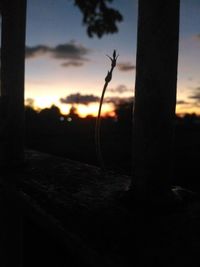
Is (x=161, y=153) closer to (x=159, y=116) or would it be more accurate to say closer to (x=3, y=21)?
(x=159, y=116)

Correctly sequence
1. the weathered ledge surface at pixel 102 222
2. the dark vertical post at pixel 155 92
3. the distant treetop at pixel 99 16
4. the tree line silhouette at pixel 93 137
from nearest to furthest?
the weathered ledge surface at pixel 102 222
the dark vertical post at pixel 155 92
the distant treetop at pixel 99 16
the tree line silhouette at pixel 93 137

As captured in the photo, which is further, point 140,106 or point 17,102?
point 17,102

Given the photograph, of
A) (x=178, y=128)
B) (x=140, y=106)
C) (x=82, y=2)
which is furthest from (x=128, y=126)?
(x=140, y=106)

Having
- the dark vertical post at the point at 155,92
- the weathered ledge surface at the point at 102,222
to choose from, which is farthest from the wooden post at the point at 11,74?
the dark vertical post at the point at 155,92

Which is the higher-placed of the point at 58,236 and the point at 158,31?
the point at 158,31

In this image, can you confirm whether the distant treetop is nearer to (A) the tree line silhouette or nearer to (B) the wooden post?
(B) the wooden post

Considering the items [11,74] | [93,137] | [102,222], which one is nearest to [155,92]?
[102,222]

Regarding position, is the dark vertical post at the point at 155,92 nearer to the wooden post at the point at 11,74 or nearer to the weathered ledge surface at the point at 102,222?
the weathered ledge surface at the point at 102,222
